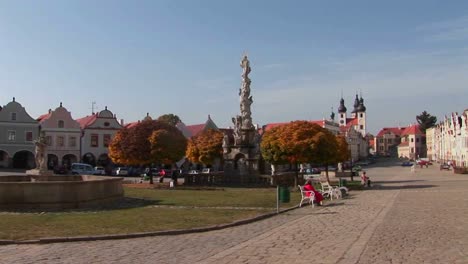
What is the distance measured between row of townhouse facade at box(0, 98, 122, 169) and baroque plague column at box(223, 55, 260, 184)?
1330 inches

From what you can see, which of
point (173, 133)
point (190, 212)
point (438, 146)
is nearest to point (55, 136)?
point (173, 133)

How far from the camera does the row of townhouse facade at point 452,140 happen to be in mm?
92581

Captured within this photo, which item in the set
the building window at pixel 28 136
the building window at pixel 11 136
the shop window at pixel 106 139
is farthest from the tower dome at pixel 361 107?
the building window at pixel 11 136

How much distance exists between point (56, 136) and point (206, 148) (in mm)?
29829

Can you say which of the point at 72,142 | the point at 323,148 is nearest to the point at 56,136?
the point at 72,142

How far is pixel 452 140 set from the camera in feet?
360

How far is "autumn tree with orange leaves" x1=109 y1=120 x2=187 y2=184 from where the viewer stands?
1615 inches

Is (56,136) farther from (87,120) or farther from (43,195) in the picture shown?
(43,195)

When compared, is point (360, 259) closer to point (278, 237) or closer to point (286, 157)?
point (278, 237)

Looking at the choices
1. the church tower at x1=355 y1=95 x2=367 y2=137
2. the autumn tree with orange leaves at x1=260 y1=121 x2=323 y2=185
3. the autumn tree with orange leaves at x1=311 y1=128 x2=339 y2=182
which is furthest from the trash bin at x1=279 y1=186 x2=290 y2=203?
the church tower at x1=355 y1=95 x2=367 y2=137

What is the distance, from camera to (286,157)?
123 feet

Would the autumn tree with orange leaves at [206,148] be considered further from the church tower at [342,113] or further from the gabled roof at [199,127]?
the church tower at [342,113]

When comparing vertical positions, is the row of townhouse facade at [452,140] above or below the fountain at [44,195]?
above

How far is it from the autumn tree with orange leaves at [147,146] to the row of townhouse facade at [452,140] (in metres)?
58.3
